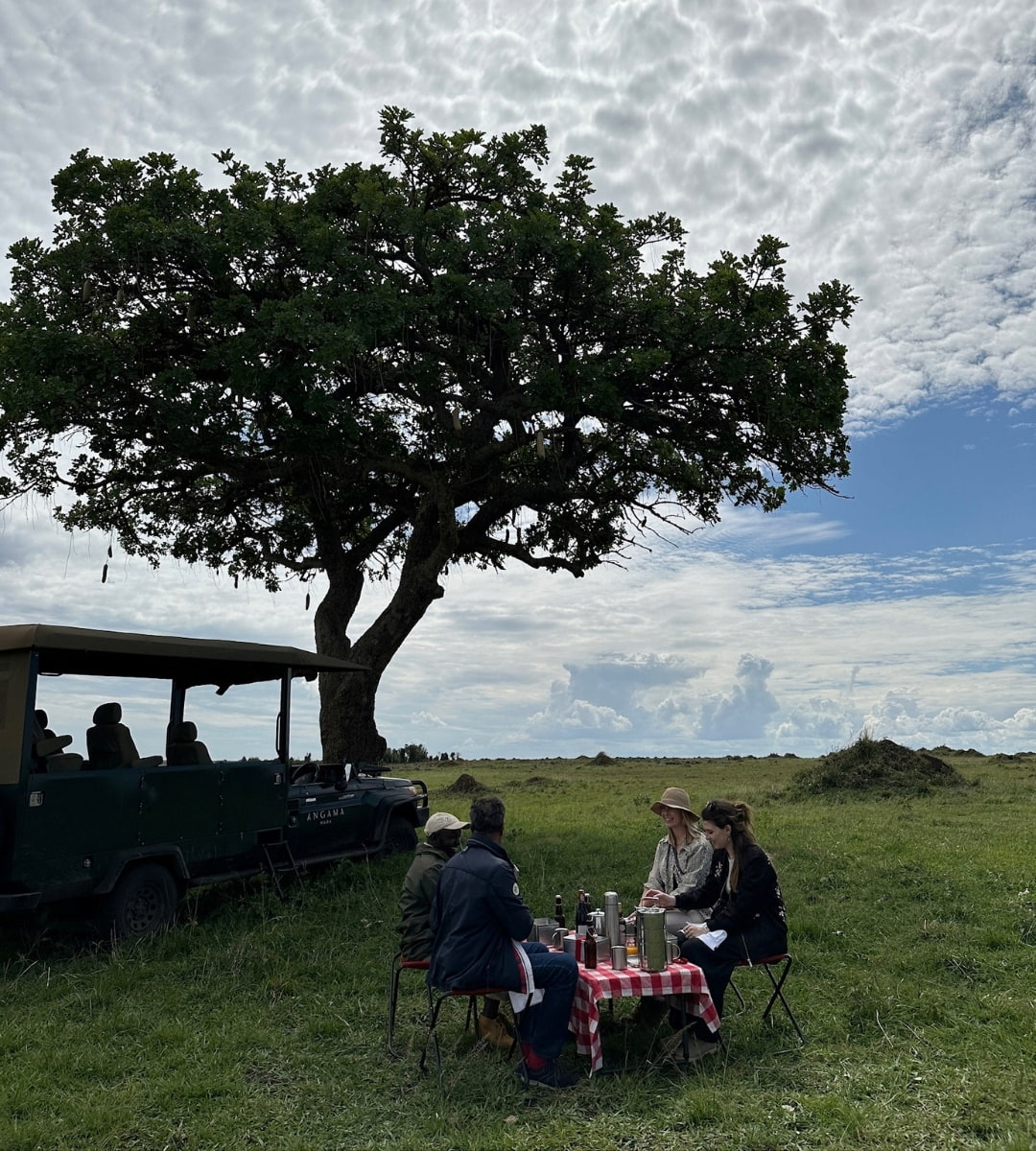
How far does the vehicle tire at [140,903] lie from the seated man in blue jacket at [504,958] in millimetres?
4762

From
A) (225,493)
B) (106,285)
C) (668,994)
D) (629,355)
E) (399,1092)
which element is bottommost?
(399,1092)

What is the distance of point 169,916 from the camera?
10.9m

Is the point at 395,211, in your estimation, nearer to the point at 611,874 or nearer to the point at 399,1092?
the point at 611,874

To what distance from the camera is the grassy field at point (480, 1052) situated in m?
6.25

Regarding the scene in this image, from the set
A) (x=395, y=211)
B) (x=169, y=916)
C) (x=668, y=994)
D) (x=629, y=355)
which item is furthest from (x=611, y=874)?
(x=395, y=211)

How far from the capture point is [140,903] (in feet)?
35.0

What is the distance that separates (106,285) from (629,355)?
8.77 m

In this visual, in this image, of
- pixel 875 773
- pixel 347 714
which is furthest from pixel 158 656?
pixel 875 773

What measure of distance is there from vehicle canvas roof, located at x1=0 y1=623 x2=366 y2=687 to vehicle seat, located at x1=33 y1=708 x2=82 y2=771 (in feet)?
1.66

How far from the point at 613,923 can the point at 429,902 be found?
4.50ft

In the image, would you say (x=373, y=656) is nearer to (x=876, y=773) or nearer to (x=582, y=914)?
(x=582, y=914)

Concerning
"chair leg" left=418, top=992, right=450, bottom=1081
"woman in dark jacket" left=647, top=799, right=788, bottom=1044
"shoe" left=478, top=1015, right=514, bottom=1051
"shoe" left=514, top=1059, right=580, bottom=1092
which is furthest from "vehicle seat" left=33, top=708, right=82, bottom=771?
"woman in dark jacket" left=647, top=799, right=788, bottom=1044

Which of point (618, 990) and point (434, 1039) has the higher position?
point (618, 990)

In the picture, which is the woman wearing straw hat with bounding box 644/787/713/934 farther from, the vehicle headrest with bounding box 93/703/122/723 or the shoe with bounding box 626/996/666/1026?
the vehicle headrest with bounding box 93/703/122/723
